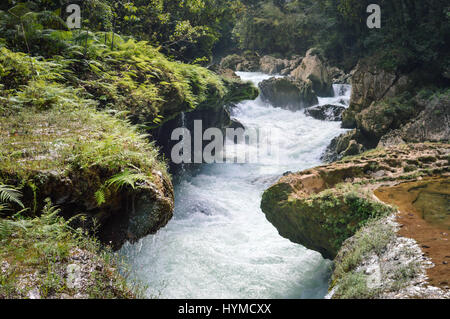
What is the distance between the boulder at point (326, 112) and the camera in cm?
1748

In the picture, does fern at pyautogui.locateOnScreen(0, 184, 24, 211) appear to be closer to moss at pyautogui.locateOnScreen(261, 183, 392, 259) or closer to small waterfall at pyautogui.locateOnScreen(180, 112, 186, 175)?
moss at pyautogui.locateOnScreen(261, 183, 392, 259)

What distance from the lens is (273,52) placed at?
1260 inches

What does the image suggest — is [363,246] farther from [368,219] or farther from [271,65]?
[271,65]

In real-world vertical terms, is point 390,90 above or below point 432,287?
above

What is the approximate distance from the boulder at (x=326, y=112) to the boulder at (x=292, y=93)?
169cm

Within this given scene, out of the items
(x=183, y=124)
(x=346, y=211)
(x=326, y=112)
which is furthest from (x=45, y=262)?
(x=326, y=112)

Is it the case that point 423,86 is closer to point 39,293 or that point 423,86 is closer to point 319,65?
point 319,65

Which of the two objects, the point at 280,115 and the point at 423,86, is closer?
the point at 423,86

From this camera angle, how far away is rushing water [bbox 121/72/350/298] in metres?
6.02

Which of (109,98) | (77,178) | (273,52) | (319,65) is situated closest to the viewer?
(77,178)

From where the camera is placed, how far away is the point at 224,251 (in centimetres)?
739

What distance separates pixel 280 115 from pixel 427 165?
44.0ft

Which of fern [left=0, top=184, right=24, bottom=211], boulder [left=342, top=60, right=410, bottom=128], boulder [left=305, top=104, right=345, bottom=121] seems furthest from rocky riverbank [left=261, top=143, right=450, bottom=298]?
boulder [left=305, top=104, right=345, bottom=121]
